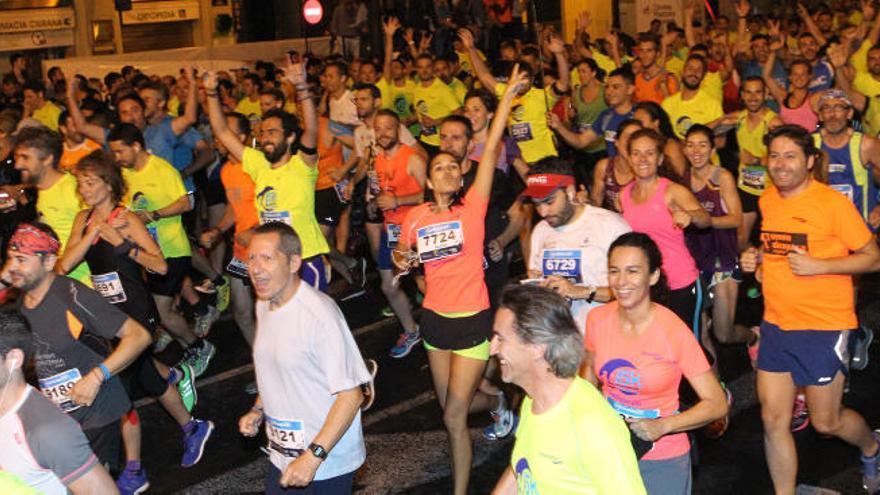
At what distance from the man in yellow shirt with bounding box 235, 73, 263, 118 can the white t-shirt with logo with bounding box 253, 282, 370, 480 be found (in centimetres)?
999

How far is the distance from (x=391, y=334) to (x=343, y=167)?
1.63 m

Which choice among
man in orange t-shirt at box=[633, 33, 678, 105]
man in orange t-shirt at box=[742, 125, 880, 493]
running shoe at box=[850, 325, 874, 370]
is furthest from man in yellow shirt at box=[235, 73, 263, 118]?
man in orange t-shirt at box=[742, 125, 880, 493]

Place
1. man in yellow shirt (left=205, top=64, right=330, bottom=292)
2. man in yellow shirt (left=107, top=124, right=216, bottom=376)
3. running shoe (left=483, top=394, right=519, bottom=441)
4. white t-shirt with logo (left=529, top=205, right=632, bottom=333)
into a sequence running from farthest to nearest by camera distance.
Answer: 1. man in yellow shirt (left=107, top=124, right=216, bottom=376)
2. man in yellow shirt (left=205, top=64, right=330, bottom=292)
3. running shoe (left=483, top=394, right=519, bottom=441)
4. white t-shirt with logo (left=529, top=205, right=632, bottom=333)

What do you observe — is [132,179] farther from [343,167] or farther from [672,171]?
[672,171]

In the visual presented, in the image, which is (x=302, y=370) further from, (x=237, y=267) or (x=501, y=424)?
(x=237, y=267)

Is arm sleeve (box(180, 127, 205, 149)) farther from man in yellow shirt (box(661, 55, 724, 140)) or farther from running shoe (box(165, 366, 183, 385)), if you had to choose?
man in yellow shirt (box(661, 55, 724, 140))

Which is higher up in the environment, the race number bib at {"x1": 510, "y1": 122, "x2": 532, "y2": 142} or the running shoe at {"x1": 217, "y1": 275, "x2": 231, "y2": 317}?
the race number bib at {"x1": 510, "y1": 122, "x2": 532, "y2": 142}

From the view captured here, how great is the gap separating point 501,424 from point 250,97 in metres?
8.79

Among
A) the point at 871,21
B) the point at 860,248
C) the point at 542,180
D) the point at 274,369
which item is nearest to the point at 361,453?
the point at 274,369

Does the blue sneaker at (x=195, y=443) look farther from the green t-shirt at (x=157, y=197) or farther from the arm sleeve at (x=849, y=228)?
the arm sleeve at (x=849, y=228)

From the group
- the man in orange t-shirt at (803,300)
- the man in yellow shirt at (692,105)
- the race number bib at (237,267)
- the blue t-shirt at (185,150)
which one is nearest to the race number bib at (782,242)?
the man in orange t-shirt at (803,300)

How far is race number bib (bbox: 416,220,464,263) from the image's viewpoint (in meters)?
5.97

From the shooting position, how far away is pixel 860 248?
5.45 metres

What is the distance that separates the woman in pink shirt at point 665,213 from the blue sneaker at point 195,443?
9.22 ft
